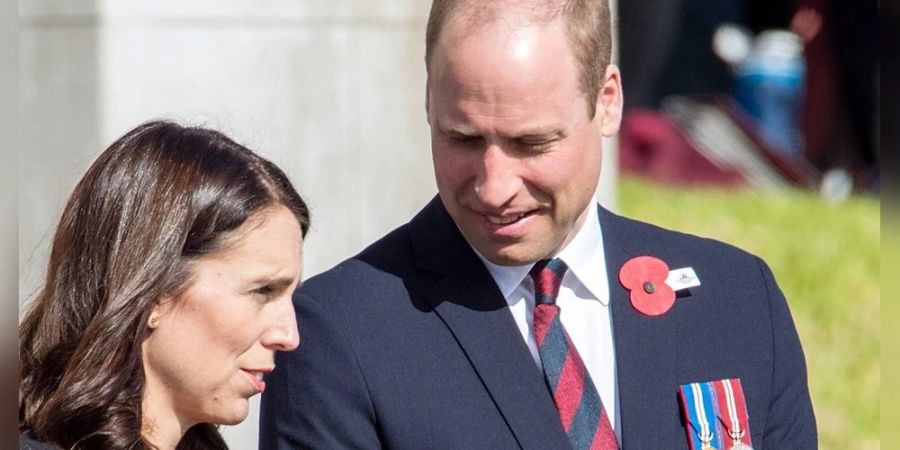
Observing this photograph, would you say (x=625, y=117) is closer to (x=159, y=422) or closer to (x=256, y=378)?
(x=256, y=378)

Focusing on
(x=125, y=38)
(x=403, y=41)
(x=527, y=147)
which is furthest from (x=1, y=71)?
(x=403, y=41)

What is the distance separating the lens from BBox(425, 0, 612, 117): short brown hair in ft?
8.83

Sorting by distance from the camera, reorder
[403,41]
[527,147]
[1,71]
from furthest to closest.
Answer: [403,41] → [527,147] → [1,71]

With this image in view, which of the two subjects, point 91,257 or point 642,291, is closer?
point 91,257

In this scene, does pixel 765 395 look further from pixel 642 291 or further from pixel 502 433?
pixel 502 433

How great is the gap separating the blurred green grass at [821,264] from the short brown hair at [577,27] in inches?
170

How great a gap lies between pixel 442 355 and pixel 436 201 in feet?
1.06

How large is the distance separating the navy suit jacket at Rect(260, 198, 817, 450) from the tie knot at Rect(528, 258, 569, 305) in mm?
68

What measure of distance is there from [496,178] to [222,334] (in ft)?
1.73

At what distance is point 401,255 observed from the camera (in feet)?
9.37

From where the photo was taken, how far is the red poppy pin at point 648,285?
284cm

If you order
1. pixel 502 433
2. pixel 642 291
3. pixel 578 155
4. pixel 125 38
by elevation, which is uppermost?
pixel 125 38

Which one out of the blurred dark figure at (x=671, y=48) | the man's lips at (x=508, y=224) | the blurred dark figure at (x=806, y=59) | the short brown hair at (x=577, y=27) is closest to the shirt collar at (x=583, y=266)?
the man's lips at (x=508, y=224)

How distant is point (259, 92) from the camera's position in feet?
16.7
